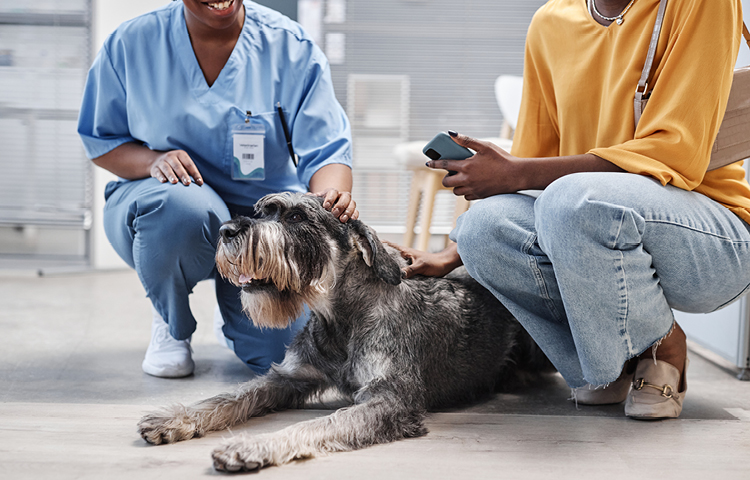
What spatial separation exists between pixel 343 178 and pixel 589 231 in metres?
0.91

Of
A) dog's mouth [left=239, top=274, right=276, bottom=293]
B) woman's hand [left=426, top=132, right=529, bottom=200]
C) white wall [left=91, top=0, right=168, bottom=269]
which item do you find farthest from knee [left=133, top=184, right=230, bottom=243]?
white wall [left=91, top=0, right=168, bottom=269]

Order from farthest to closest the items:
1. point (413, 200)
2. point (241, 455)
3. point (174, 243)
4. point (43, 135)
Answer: point (43, 135) → point (413, 200) → point (174, 243) → point (241, 455)

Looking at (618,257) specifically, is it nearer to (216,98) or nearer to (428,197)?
(216,98)

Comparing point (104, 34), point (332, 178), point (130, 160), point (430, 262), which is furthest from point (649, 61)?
point (104, 34)

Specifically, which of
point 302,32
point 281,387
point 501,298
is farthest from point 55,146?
point 501,298

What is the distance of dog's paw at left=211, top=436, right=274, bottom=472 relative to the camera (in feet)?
4.58

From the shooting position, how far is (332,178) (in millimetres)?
2191

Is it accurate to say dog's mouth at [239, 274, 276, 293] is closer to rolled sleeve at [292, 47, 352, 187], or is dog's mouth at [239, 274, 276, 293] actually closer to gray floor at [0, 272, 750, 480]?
gray floor at [0, 272, 750, 480]

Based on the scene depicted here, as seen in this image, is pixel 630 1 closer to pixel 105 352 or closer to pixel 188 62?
pixel 188 62

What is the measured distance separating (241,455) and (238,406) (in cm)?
35

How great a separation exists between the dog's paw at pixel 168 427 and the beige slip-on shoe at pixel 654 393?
1218mm

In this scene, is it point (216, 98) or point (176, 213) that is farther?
point (216, 98)

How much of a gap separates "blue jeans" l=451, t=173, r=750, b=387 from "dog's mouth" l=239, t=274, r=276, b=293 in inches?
24.1

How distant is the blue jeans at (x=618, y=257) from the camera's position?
5.25ft
